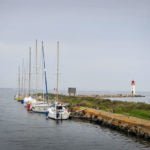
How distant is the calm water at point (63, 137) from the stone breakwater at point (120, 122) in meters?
1.18

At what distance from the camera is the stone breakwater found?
151 feet

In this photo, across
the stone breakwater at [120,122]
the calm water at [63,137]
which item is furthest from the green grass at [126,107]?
the calm water at [63,137]

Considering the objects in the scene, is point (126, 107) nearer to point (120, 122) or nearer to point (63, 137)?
point (120, 122)

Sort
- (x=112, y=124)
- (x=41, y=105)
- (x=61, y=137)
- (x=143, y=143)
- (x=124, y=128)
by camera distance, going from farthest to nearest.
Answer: (x=41, y=105) < (x=112, y=124) < (x=124, y=128) < (x=61, y=137) < (x=143, y=143)

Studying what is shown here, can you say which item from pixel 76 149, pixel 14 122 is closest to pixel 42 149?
pixel 76 149

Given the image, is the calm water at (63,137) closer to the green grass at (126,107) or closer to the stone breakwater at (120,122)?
the stone breakwater at (120,122)

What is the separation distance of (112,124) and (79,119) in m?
12.0

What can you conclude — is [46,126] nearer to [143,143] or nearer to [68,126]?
[68,126]

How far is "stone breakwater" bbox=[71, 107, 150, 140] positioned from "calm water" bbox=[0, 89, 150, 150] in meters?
1.18

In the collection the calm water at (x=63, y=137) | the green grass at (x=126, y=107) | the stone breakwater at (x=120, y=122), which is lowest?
the calm water at (x=63, y=137)

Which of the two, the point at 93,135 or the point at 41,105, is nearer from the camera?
the point at 93,135

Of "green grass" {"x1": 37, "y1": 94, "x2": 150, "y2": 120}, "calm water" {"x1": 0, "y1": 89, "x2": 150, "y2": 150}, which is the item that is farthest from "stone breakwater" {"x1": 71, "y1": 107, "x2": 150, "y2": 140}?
"green grass" {"x1": 37, "y1": 94, "x2": 150, "y2": 120}

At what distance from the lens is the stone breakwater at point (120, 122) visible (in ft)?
151

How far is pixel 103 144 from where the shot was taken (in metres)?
42.7
